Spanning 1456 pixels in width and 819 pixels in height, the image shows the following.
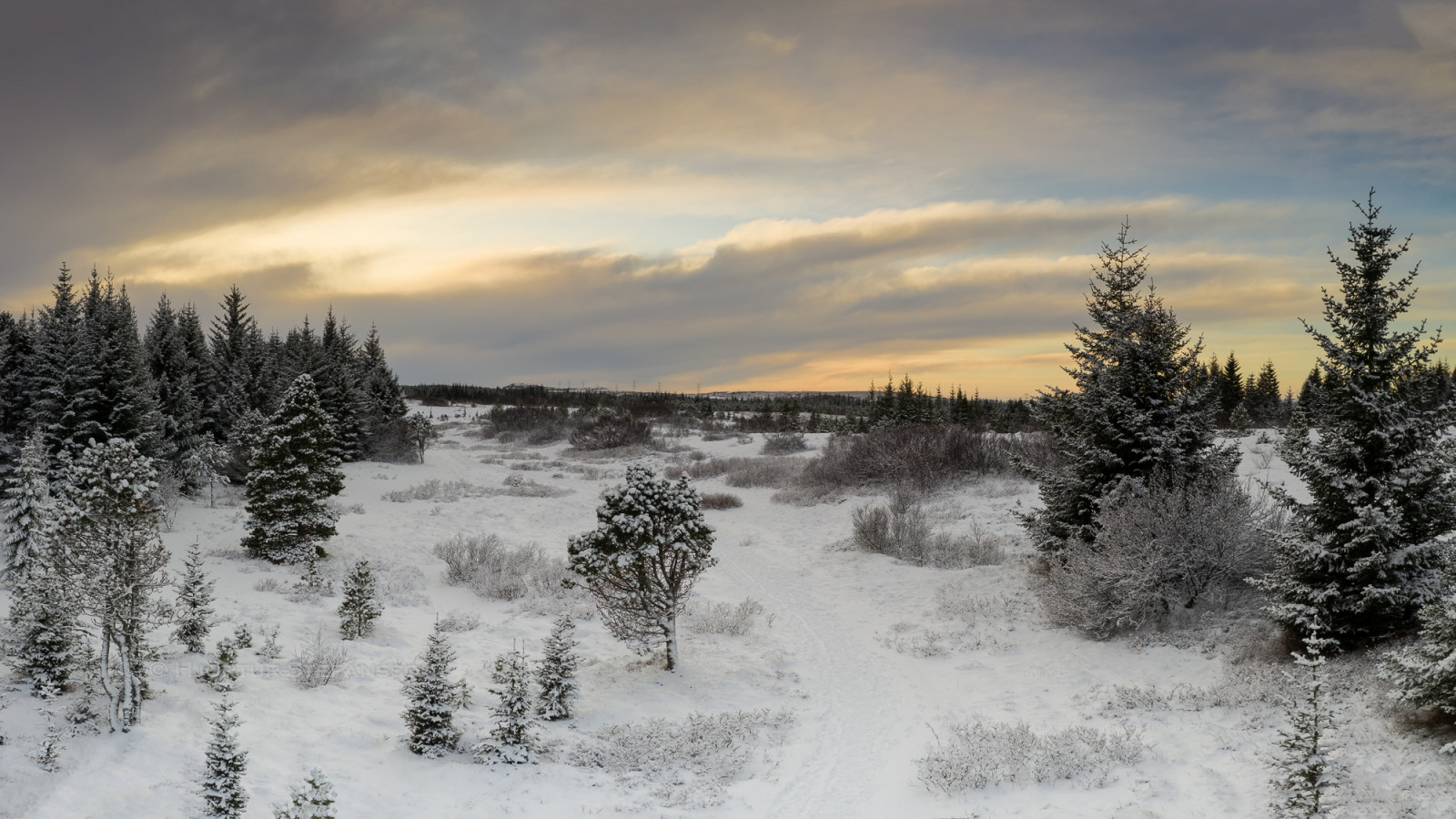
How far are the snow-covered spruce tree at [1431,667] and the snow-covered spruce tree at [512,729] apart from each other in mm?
9883

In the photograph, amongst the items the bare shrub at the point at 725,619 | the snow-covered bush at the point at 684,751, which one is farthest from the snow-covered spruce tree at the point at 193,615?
the bare shrub at the point at 725,619

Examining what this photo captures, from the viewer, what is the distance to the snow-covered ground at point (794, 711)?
768 centimetres

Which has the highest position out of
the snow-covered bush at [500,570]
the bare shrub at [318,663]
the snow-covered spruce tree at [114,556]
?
the snow-covered spruce tree at [114,556]

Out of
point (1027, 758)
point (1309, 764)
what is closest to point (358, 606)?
point (1027, 758)

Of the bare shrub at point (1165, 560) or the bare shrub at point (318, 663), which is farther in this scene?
the bare shrub at point (1165, 560)

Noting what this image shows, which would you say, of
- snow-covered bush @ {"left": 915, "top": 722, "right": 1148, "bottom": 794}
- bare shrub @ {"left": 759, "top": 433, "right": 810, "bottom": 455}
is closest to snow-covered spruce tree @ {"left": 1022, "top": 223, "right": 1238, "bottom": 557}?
snow-covered bush @ {"left": 915, "top": 722, "right": 1148, "bottom": 794}

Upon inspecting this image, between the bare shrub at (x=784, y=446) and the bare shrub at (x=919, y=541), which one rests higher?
the bare shrub at (x=784, y=446)

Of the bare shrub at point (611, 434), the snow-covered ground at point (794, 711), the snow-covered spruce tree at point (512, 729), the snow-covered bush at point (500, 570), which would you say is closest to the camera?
the snow-covered ground at point (794, 711)

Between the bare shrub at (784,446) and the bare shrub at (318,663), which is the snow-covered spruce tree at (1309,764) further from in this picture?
the bare shrub at (784,446)

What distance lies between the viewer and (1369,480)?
9.74 m

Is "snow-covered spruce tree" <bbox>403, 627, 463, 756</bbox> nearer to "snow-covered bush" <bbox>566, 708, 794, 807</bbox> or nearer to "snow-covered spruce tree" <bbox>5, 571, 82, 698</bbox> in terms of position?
"snow-covered bush" <bbox>566, 708, 794, 807</bbox>

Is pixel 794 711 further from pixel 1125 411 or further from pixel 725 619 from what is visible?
pixel 1125 411

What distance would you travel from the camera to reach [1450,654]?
6.98 meters

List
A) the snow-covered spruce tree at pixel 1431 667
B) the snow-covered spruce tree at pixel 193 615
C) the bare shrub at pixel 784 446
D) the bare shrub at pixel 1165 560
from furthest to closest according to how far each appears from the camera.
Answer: the bare shrub at pixel 784 446 < the bare shrub at pixel 1165 560 < the snow-covered spruce tree at pixel 193 615 < the snow-covered spruce tree at pixel 1431 667
